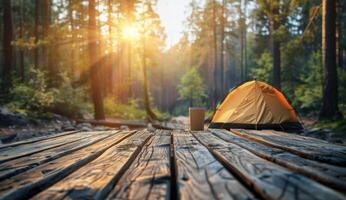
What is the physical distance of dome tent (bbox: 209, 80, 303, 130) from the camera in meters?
8.57

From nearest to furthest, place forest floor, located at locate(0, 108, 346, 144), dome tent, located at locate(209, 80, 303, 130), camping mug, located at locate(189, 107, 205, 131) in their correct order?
camping mug, located at locate(189, 107, 205, 131) → dome tent, located at locate(209, 80, 303, 130) → forest floor, located at locate(0, 108, 346, 144)

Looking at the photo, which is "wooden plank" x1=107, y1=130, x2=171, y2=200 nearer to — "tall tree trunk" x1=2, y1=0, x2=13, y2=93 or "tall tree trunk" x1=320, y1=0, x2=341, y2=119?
"tall tree trunk" x1=320, y1=0, x2=341, y2=119

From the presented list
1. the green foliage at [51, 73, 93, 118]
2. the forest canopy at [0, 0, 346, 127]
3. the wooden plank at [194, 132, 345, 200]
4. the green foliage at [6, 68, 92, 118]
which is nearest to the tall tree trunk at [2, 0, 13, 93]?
the forest canopy at [0, 0, 346, 127]

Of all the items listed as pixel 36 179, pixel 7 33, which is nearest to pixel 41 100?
pixel 7 33

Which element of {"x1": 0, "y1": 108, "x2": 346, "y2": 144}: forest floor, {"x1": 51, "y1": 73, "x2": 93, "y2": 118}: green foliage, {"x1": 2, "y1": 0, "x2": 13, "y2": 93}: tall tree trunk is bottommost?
{"x1": 0, "y1": 108, "x2": 346, "y2": 144}: forest floor

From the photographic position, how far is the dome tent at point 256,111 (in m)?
8.57

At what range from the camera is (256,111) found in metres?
8.71

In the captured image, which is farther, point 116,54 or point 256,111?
point 116,54

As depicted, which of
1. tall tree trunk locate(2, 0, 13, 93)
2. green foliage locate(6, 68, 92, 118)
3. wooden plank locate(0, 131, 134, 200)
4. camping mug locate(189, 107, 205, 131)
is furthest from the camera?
tall tree trunk locate(2, 0, 13, 93)

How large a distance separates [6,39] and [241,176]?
1961cm

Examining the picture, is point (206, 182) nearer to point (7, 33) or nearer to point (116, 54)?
point (7, 33)

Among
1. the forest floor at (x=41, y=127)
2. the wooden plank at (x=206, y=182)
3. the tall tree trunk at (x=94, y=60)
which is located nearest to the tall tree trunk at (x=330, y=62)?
the forest floor at (x=41, y=127)

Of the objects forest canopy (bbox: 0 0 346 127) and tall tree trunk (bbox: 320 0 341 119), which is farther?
forest canopy (bbox: 0 0 346 127)

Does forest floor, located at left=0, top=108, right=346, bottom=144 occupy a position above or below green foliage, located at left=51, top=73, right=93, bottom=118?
below
